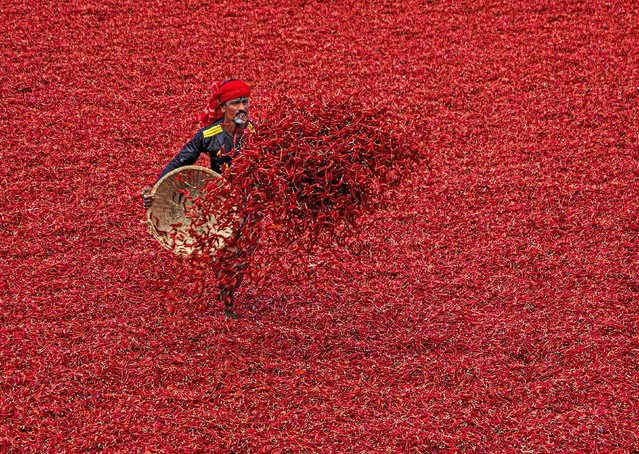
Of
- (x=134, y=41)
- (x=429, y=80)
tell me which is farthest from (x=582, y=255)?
(x=134, y=41)

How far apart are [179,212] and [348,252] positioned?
1970 millimetres

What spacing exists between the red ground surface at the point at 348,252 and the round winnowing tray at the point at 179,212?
0.27 meters

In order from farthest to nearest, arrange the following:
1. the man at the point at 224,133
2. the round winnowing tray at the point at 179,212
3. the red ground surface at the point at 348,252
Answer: the man at the point at 224,133
the round winnowing tray at the point at 179,212
the red ground surface at the point at 348,252

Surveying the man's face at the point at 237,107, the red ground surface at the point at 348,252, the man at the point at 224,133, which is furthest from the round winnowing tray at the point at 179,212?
the man's face at the point at 237,107

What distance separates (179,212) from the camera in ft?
18.0

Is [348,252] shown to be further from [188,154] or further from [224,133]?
[188,154]

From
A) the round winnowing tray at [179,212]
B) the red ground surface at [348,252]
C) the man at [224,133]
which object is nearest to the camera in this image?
the red ground surface at [348,252]

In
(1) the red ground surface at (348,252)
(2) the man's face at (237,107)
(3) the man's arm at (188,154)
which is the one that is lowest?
(1) the red ground surface at (348,252)

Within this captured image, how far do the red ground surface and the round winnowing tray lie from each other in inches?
10.6

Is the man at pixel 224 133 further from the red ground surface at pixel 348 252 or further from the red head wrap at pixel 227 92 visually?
the red ground surface at pixel 348 252

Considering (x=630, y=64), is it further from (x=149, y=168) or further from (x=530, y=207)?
(x=149, y=168)

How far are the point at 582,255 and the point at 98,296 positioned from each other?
4.06 metres

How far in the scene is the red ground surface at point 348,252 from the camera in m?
5.07

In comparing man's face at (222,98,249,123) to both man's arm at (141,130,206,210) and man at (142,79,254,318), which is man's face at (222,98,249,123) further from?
man's arm at (141,130,206,210)
